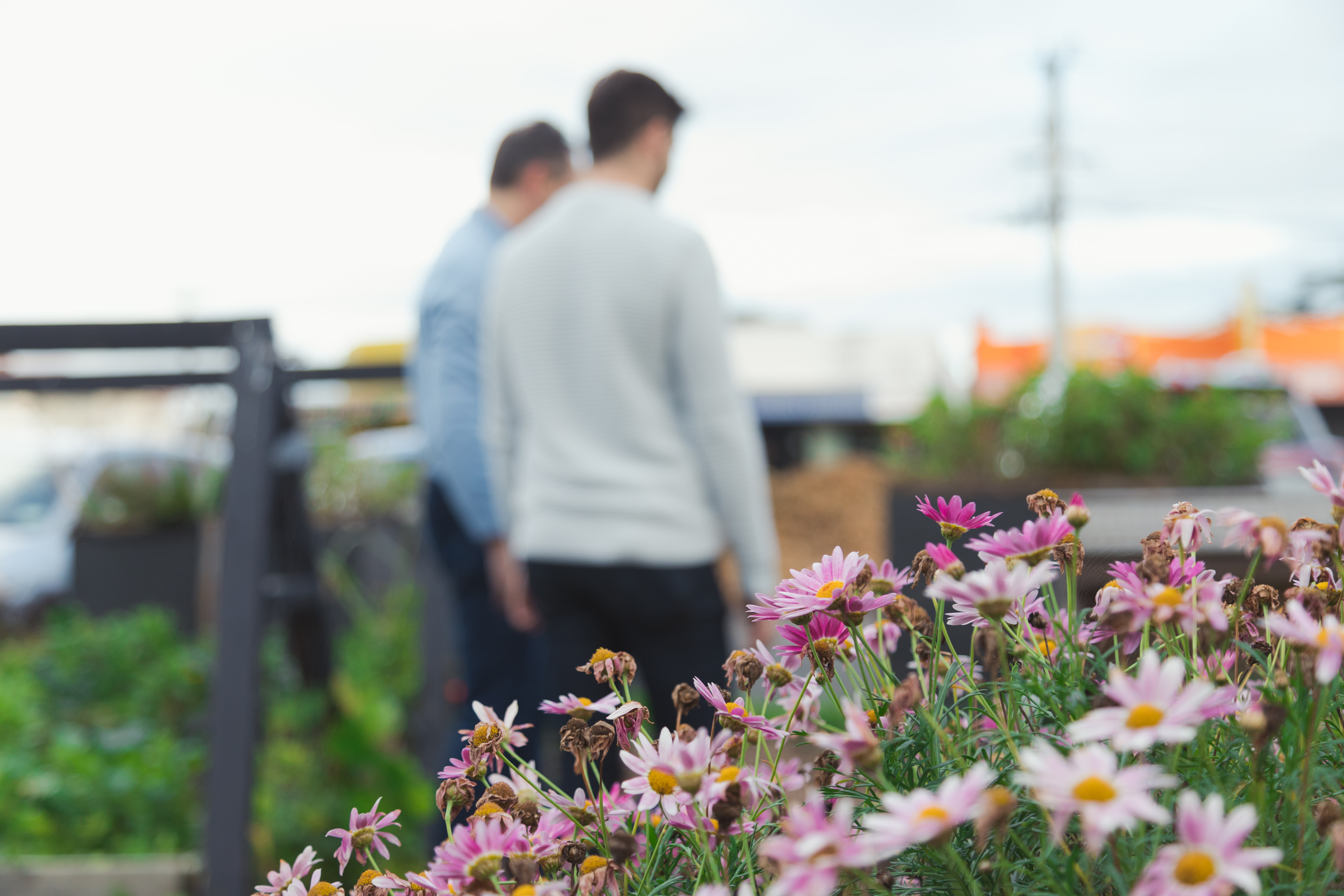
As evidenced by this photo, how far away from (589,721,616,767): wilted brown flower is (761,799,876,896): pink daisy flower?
20cm

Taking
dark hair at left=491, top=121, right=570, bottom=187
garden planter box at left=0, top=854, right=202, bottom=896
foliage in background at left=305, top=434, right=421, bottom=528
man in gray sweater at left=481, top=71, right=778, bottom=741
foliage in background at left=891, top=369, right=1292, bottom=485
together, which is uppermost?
dark hair at left=491, top=121, right=570, bottom=187

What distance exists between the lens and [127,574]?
15.5ft

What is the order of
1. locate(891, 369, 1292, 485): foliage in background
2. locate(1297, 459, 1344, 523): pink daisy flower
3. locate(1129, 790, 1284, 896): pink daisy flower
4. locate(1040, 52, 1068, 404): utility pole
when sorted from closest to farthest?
locate(1129, 790, 1284, 896): pink daisy flower, locate(1297, 459, 1344, 523): pink daisy flower, locate(891, 369, 1292, 485): foliage in background, locate(1040, 52, 1068, 404): utility pole

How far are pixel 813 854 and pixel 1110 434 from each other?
3289mm

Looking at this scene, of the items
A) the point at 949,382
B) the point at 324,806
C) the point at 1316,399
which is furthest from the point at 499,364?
the point at 1316,399

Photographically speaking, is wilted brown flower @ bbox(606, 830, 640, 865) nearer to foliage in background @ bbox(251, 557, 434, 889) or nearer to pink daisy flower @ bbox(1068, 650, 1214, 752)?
pink daisy flower @ bbox(1068, 650, 1214, 752)

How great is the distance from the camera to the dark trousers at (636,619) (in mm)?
1997

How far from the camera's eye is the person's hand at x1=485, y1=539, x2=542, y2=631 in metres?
2.40

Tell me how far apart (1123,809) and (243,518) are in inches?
78.7

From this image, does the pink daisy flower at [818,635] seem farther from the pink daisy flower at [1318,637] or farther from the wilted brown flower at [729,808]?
the pink daisy flower at [1318,637]

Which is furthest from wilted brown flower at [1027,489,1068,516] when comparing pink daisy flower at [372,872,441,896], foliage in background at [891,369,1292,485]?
foliage in background at [891,369,1292,485]

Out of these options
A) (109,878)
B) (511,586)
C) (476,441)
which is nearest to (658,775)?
(511,586)

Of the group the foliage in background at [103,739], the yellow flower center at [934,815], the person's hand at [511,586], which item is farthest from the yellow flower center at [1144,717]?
the foliage in background at [103,739]

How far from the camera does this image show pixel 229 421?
2.25m
